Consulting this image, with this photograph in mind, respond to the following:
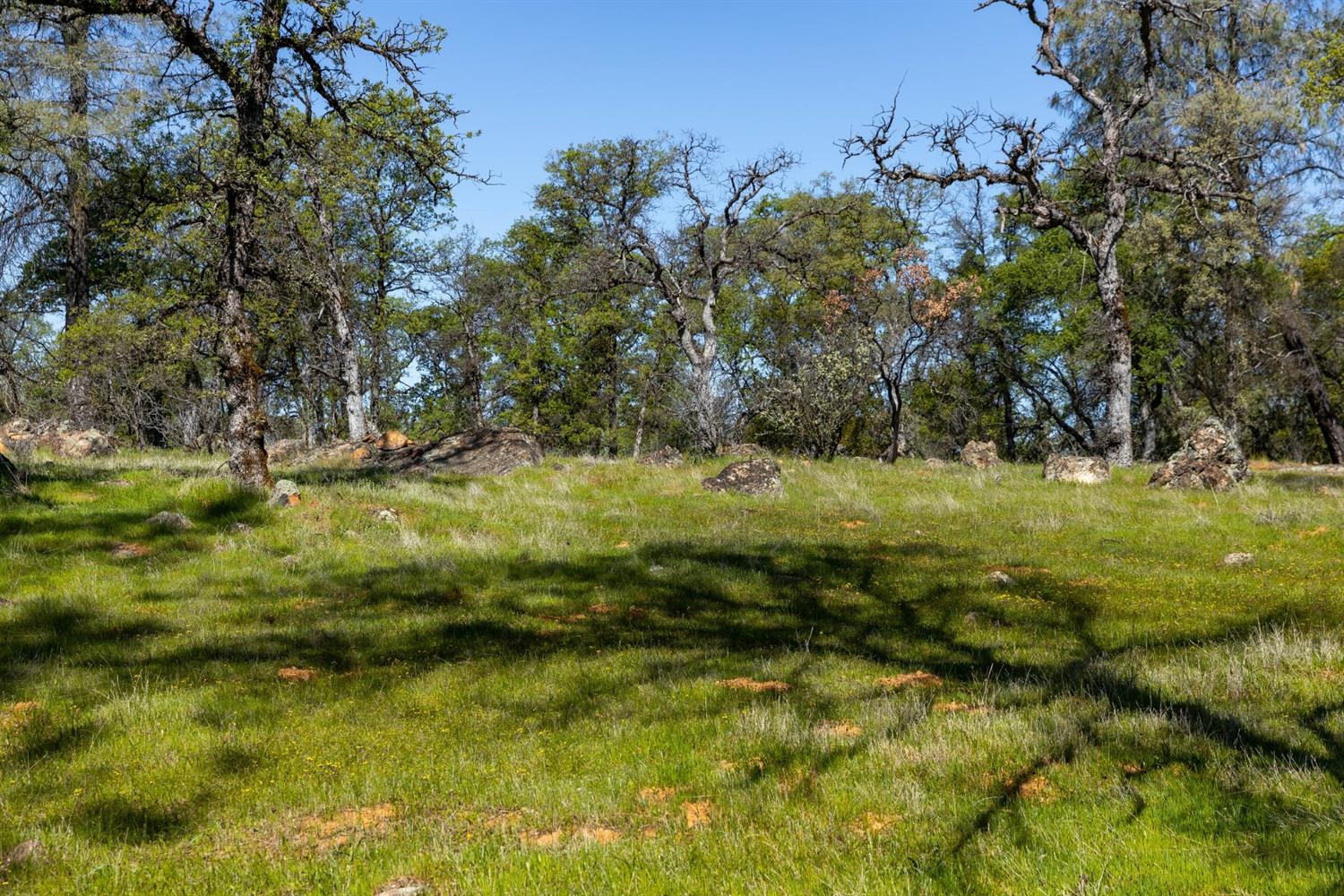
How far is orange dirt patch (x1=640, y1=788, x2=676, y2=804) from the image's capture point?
502cm

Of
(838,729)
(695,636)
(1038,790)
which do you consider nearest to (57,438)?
(695,636)

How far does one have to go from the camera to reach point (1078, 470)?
20219 mm

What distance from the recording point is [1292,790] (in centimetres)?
439

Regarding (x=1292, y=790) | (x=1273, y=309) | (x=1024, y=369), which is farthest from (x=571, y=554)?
(x=1024, y=369)

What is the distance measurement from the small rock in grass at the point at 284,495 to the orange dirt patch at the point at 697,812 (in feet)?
38.1

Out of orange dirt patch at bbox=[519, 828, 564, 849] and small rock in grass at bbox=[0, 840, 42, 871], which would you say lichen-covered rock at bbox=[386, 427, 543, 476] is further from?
orange dirt patch at bbox=[519, 828, 564, 849]

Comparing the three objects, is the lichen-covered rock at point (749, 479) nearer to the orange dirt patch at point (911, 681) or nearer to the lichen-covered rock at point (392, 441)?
the lichen-covered rock at point (392, 441)

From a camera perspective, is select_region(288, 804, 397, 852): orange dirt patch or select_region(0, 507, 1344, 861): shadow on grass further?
select_region(0, 507, 1344, 861): shadow on grass

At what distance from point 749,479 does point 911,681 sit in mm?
12398

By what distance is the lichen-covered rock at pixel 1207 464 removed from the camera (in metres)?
18.0

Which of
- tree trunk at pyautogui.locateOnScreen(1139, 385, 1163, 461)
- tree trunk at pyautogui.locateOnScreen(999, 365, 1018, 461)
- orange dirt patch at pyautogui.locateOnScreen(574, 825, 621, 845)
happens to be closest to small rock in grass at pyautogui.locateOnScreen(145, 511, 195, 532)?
orange dirt patch at pyautogui.locateOnScreen(574, 825, 621, 845)

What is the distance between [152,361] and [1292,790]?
95.4 feet

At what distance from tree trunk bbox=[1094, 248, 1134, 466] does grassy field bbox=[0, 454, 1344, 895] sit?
29.5 ft

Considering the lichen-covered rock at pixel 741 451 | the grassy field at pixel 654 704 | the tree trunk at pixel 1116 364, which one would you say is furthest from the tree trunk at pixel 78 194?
the tree trunk at pixel 1116 364
